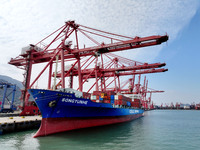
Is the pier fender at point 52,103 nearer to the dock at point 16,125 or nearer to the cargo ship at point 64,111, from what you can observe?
Result: the cargo ship at point 64,111

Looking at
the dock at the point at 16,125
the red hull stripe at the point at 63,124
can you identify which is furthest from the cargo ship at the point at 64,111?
the dock at the point at 16,125

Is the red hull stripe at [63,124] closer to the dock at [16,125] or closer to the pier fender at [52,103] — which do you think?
the pier fender at [52,103]

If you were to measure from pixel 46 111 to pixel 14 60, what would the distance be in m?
19.8

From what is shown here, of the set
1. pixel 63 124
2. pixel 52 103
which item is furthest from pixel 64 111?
pixel 52 103

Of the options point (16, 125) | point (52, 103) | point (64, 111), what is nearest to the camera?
point (52, 103)

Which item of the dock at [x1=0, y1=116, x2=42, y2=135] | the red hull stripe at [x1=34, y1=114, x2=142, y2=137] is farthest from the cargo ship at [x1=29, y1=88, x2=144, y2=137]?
the dock at [x1=0, y1=116, x2=42, y2=135]

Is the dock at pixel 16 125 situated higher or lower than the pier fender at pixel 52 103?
lower

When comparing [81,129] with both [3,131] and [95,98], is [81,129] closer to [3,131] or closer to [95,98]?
[95,98]

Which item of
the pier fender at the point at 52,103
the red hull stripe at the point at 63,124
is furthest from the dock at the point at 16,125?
the pier fender at the point at 52,103

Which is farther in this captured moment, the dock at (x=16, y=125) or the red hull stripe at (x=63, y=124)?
the dock at (x=16, y=125)

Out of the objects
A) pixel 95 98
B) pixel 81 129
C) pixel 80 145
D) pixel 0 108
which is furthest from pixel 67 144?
pixel 0 108

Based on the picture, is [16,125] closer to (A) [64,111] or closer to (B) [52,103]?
(B) [52,103]

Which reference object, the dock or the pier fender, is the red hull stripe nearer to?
the pier fender

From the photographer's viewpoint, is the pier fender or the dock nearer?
the pier fender
